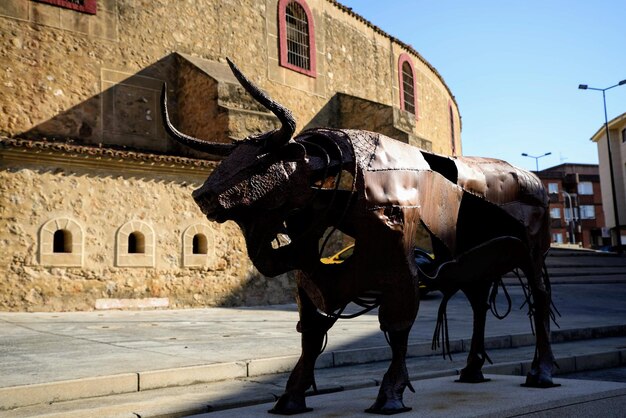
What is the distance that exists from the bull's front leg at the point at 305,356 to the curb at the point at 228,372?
1036mm

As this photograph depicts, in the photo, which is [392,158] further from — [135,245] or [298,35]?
[298,35]

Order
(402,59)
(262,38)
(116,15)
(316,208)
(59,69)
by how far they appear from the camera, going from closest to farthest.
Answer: (316,208), (59,69), (116,15), (262,38), (402,59)

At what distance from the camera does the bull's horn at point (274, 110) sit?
3.15 meters

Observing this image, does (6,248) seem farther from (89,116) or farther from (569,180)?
(569,180)

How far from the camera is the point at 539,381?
422 cm

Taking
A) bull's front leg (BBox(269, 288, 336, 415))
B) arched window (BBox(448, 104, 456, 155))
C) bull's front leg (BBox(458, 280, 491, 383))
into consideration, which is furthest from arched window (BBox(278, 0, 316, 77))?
bull's front leg (BBox(269, 288, 336, 415))

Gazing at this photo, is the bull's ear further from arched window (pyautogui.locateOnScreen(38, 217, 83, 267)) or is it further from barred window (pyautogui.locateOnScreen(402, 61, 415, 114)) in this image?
barred window (pyautogui.locateOnScreen(402, 61, 415, 114))

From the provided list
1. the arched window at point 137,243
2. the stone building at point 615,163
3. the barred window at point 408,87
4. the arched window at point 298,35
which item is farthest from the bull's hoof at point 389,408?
the stone building at point 615,163

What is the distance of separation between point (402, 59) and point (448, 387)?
23.8 meters

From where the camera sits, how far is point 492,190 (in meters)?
4.35

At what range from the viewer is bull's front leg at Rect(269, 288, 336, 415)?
11.7ft

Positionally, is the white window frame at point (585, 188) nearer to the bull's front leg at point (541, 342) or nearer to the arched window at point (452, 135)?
the arched window at point (452, 135)

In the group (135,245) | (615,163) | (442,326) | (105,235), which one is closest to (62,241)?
(105,235)

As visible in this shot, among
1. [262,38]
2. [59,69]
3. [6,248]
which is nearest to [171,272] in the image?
[6,248]
